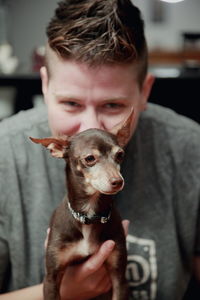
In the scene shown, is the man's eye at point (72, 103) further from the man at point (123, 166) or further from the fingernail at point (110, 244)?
the fingernail at point (110, 244)

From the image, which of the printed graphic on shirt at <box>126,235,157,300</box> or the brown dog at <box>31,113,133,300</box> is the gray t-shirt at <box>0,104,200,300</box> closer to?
the printed graphic on shirt at <box>126,235,157,300</box>

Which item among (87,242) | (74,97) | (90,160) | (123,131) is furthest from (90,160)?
(74,97)

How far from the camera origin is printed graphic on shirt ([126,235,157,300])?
1.40 meters

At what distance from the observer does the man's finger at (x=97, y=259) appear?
1005 mm

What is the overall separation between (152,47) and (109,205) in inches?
208

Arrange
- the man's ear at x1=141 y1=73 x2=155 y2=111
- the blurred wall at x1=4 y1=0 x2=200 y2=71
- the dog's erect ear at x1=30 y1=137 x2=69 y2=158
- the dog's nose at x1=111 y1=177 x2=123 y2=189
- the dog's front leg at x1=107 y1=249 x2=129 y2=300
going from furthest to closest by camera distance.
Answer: the blurred wall at x1=4 y1=0 x2=200 y2=71, the man's ear at x1=141 y1=73 x2=155 y2=111, the dog's front leg at x1=107 y1=249 x2=129 y2=300, the dog's erect ear at x1=30 y1=137 x2=69 y2=158, the dog's nose at x1=111 y1=177 x2=123 y2=189

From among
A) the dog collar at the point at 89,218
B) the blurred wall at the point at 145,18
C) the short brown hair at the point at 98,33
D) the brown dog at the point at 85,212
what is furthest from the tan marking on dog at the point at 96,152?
the blurred wall at the point at 145,18

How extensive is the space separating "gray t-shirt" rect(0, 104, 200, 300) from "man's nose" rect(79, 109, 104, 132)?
12.1 inches

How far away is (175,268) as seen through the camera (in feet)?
4.88

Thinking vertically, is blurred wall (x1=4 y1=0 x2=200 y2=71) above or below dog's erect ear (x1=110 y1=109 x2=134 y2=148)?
below

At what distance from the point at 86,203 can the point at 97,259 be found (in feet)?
0.46

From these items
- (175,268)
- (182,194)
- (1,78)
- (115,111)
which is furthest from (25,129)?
(1,78)

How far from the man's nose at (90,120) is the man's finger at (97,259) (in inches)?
12.1

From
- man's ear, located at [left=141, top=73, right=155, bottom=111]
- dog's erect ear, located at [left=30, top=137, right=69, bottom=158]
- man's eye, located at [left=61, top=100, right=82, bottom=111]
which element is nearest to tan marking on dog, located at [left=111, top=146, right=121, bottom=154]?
dog's erect ear, located at [left=30, top=137, right=69, bottom=158]
